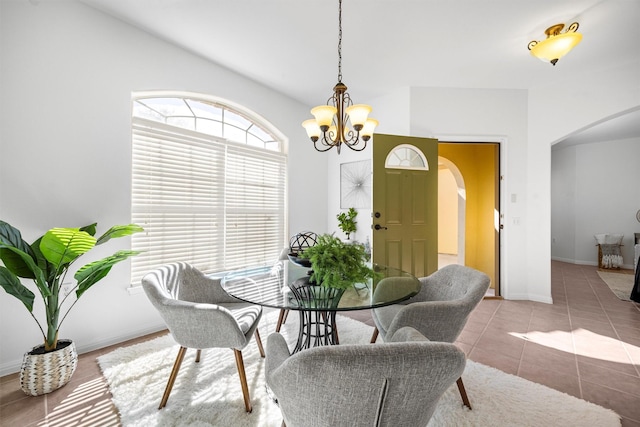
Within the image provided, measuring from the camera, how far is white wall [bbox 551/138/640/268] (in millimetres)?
5746

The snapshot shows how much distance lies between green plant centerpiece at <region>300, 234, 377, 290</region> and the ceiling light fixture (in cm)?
249

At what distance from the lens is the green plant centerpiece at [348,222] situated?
167 inches

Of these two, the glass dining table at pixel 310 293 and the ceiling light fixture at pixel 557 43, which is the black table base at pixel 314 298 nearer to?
the glass dining table at pixel 310 293

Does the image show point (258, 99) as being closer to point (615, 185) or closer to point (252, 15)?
point (252, 15)

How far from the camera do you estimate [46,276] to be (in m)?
1.84

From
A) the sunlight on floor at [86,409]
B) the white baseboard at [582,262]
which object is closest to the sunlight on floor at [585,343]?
the sunlight on floor at [86,409]

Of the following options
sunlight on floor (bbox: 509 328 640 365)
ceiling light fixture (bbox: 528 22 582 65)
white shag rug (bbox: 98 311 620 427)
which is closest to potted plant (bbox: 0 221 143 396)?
white shag rug (bbox: 98 311 620 427)

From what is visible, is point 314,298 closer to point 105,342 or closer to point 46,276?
point 46,276

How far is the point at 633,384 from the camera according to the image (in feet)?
6.18

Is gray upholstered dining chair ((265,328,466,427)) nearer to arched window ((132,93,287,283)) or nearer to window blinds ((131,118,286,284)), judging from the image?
window blinds ((131,118,286,284))

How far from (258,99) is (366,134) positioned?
204 cm

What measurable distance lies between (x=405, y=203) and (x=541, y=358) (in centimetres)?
199

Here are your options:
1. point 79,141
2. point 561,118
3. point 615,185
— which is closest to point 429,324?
point 79,141

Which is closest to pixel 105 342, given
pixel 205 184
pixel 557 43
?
pixel 205 184
